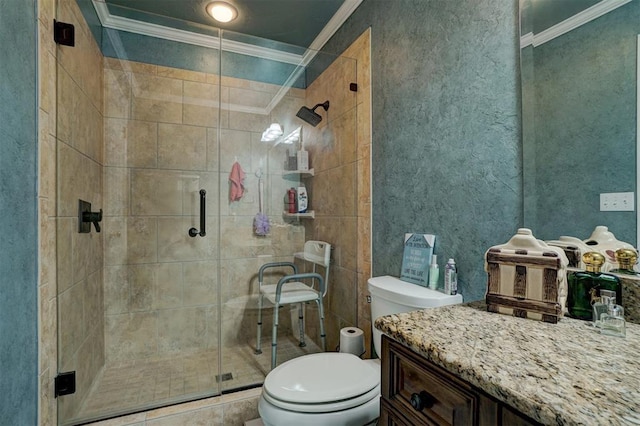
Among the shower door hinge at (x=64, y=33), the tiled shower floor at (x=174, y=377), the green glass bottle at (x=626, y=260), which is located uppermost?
the shower door hinge at (x=64, y=33)

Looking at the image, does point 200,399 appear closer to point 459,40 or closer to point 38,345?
point 38,345

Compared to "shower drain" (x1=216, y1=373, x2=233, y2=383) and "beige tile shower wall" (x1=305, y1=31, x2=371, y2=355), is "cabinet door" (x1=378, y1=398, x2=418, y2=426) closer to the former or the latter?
"beige tile shower wall" (x1=305, y1=31, x2=371, y2=355)

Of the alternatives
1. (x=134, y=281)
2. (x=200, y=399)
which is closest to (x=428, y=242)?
(x=200, y=399)

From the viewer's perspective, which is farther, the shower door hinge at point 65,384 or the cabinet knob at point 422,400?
the shower door hinge at point 65,384

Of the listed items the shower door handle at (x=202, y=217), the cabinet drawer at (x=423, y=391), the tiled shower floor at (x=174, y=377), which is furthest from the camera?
the shower door handle at (x=202, y=217)

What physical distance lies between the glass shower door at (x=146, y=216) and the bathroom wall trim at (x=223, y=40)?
0.13 ft

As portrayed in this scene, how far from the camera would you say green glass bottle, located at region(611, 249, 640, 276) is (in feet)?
2.47

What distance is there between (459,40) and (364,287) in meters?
1.39

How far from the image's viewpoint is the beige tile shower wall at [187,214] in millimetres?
2141

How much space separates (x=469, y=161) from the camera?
3.85ft

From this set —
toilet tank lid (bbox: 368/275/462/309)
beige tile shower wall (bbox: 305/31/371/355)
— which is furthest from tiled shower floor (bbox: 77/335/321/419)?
toilet tank lid (bbox: 368/275/462/309)

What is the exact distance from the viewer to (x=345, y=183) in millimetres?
2059

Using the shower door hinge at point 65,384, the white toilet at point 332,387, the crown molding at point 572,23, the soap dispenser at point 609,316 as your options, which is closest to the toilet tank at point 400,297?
the white toilet at point 332,387

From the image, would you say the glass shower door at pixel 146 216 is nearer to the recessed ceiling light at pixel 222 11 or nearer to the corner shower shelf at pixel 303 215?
the recessed ceiling light at pixel 222 11
